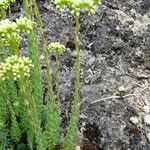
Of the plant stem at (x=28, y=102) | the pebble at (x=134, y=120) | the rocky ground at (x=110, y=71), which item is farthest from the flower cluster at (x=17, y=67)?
the pebble at (x=134, y=120)

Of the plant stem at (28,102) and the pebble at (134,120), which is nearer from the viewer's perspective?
the plant stem at (28,102)

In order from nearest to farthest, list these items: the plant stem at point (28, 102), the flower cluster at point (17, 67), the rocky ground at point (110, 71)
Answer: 1. the flower cluster at point (17, 67)
2. the plant stem at point (28, 102)
3. the rocky ground at point (110, 71)

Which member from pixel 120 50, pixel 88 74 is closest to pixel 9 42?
pixel 88 74

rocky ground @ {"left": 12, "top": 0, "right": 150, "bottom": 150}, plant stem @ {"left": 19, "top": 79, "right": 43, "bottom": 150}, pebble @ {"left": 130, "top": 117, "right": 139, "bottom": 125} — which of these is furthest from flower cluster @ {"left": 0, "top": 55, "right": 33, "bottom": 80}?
pebble @ {"left": 130, "top": 117, "right": 139, "bottom": 125}

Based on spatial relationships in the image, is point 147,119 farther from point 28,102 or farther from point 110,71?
point 28,102

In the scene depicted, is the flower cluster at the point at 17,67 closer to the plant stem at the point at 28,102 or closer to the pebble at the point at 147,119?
the plant stem at the point at 28,102

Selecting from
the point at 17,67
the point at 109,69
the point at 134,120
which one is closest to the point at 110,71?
the point at 109,69

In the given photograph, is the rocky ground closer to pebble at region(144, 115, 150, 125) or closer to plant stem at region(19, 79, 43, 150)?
pebble at region(144, 115, 150, 125)

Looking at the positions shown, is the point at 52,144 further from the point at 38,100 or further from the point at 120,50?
the point at 120,50
